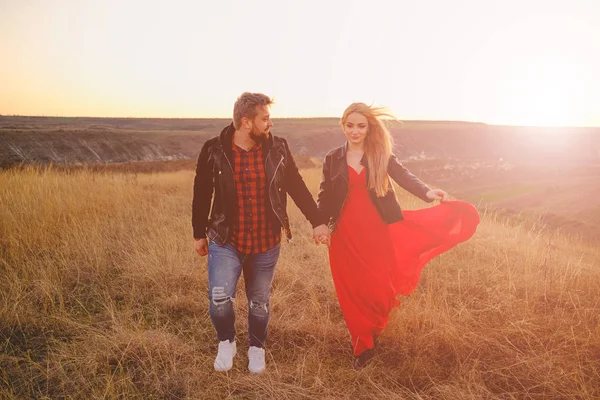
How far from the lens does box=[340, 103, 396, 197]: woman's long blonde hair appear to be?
3040 mm

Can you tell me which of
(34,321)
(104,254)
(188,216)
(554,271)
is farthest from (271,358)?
(188,216)

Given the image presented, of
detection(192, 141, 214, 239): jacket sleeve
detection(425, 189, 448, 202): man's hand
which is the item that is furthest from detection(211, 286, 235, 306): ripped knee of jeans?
detection(425, 189, 448, 202): man's hand

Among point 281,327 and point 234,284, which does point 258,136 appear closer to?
point 234,284

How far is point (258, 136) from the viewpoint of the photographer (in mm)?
2670

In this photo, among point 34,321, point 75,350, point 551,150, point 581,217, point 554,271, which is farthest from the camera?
point 551,150

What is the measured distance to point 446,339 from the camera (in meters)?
3.19

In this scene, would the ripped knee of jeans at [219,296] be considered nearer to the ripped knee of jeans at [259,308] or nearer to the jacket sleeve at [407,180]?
the ripped knee of jeans at [259,308]

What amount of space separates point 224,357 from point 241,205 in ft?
3.86

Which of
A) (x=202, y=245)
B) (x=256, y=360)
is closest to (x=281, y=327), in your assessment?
(x=256, y=360)

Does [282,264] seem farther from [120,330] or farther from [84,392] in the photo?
[84,392]

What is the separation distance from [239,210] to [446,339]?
6.62 feet

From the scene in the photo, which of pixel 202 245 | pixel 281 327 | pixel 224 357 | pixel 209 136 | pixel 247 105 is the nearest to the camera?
pixel 247 105

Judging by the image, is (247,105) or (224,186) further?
(224,186)

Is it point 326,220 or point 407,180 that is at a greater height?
point 407,180
